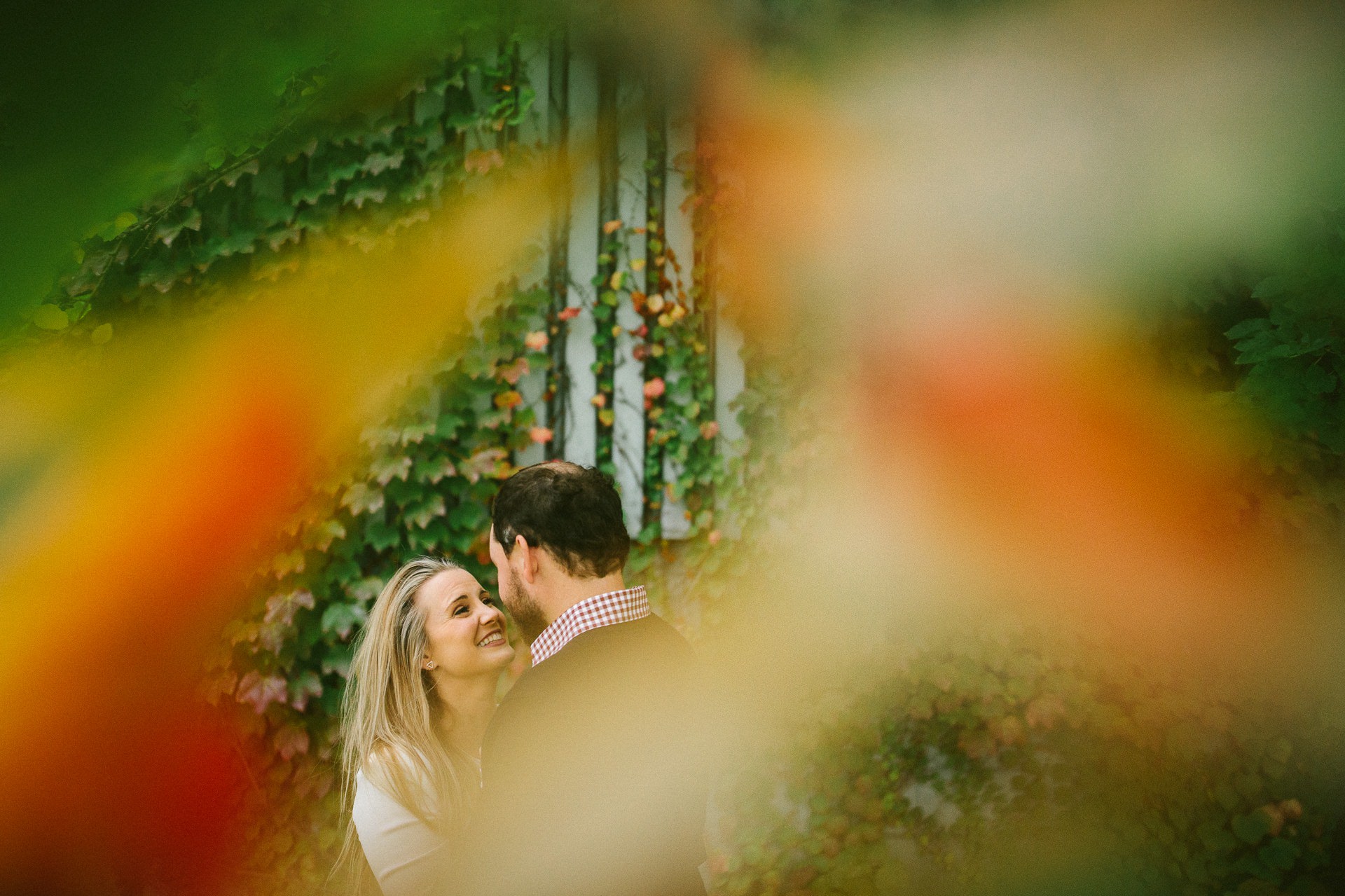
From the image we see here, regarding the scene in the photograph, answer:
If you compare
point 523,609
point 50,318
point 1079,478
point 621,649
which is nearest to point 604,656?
point 621,649

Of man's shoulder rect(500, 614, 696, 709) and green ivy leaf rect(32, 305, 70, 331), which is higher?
green ivy leaf rect(32, 305, 70, 331)

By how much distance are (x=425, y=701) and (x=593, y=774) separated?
29.4 inches

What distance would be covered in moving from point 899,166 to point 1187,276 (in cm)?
125

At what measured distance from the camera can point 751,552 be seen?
12.7 feet

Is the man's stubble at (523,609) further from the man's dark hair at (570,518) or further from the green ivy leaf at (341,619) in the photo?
the green ivy leaf at (341,619)

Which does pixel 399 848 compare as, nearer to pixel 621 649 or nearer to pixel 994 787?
pixel 621 649

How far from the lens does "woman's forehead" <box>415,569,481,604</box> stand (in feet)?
8.02

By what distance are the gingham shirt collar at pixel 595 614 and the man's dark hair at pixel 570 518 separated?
78 mm

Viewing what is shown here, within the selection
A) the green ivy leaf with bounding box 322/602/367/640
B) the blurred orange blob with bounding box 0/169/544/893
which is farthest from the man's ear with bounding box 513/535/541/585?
the green ivy leaf with bounding box 322/602/367/640

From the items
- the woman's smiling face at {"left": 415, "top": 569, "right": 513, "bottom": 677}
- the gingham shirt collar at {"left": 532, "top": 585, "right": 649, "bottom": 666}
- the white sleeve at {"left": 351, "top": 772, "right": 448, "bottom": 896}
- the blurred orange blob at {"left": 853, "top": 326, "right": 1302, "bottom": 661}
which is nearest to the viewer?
the gingham shirt collar at {"left": 532, "top": 585, "right": 649, "bottom": 666}

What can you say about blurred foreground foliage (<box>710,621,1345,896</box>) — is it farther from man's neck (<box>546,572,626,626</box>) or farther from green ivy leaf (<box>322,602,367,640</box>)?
man's neck (<box>546,572,626,626</box>)

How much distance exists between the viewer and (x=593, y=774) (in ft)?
5.82

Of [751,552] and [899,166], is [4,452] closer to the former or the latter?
[751,552]

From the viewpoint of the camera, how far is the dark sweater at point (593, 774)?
5.70ft
